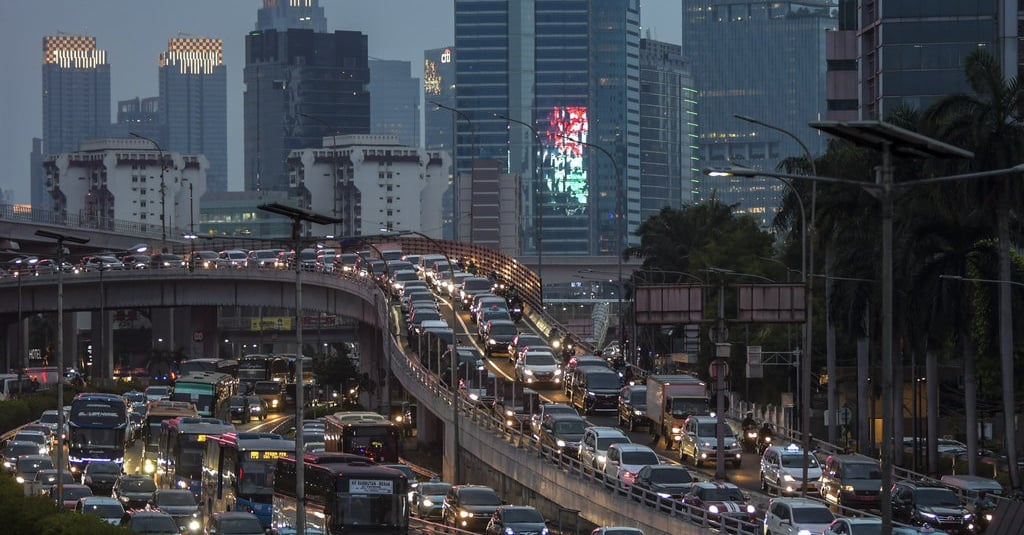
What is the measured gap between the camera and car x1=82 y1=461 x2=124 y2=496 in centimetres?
6200

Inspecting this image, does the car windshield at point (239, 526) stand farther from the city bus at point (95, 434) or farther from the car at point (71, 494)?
the city bus at point (95, 434)

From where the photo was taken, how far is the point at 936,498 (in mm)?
53438

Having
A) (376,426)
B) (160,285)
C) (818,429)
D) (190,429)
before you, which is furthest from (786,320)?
(160,285)

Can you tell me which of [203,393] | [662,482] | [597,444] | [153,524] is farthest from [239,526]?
[203,393]

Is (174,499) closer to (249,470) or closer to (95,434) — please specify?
(249,470)

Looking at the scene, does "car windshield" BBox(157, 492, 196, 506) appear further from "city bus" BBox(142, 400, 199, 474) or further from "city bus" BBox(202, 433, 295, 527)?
"city bus" BBox(142, 400, 199, 474)

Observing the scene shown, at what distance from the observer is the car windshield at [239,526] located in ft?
144

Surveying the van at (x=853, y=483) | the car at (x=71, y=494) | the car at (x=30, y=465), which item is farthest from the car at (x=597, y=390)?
the car at (x=71, y=494)

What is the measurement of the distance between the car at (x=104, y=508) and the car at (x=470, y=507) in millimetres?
9949

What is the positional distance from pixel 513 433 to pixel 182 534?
20837mm

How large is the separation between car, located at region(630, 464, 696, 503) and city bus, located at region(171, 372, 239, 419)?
37147 mm

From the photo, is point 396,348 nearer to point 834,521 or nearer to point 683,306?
point 683,306

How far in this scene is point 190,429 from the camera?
60.2m

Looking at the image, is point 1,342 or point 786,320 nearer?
point 786,320
